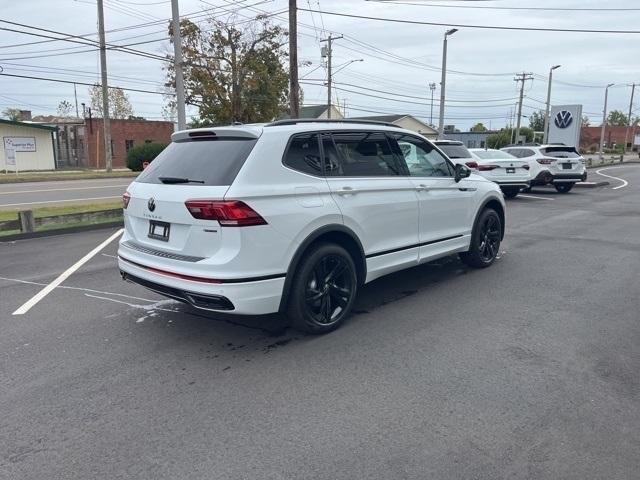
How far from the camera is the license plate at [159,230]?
4.30 m

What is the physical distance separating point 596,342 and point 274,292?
9.26ft

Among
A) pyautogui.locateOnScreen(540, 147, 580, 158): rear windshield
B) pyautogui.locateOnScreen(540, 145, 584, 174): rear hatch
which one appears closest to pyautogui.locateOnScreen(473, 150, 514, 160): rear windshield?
pyautogui.locateOnScreen(540, 145, 584, 174): rear hatch

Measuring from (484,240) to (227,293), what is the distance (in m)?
4.23

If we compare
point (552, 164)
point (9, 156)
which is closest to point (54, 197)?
point (552, 164)

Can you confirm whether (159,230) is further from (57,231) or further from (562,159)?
(562,159)

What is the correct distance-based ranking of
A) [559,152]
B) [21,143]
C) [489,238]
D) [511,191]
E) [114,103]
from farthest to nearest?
[114,103] → [21,143] → [559,152] → [511,191] → [489,238]

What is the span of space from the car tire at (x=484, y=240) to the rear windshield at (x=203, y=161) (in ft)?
12.0

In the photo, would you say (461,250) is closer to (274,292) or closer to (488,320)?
(488,320)

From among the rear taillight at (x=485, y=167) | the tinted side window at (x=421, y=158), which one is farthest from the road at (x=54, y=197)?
the tinted side window at (x=421, y=158)

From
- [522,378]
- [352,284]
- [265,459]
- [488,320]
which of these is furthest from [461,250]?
[265,459]

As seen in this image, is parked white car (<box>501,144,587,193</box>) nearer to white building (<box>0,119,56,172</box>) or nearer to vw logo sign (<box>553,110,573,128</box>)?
vw logo sign (<box>553,110,573,128</box>)

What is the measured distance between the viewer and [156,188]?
4441 millimetres

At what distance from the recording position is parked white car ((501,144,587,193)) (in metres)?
17.7

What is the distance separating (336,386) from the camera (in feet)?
12.2
